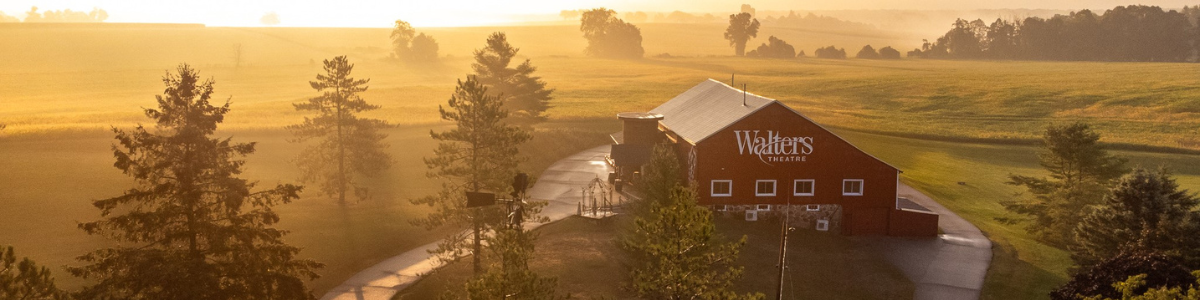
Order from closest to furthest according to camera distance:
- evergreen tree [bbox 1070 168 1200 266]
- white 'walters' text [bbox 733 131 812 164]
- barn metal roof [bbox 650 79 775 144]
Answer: evergreen tree [bbox 1070 168 1200 266] → white 'walters' text [bbox 733 131 812 164] → barn metal roof [bbox 650 79 775 144]

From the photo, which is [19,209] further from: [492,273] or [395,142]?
[492,273]

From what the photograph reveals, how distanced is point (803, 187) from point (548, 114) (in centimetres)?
4823

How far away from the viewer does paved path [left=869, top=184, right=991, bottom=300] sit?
43031 mm

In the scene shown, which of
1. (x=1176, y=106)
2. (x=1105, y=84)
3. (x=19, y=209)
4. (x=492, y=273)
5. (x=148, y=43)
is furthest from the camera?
(x=148, y=43)

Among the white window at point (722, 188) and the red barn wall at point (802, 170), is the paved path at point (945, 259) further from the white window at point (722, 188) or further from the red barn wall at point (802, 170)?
the white window at point (722, 188)

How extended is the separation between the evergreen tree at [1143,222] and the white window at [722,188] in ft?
62.0

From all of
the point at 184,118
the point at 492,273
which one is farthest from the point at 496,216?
the point at 492,273

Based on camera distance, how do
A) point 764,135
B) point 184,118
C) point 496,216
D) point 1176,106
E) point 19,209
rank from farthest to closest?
point 1176,106
point 764,135
point 19,209
point 496,216
point 184,118

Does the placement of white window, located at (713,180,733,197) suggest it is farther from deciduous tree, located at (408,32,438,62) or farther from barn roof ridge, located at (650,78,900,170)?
deciduous tree, located at (408,32,438,62)

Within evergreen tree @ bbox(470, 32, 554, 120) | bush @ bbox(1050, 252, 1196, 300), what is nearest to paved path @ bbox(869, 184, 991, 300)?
bush @ bbox(1050, 252, 1196, 300)

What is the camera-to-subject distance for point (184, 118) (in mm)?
28250

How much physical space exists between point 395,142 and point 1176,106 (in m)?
90.8

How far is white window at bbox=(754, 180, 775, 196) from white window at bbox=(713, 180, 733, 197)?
1.55m

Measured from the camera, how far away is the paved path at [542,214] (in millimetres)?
40125
